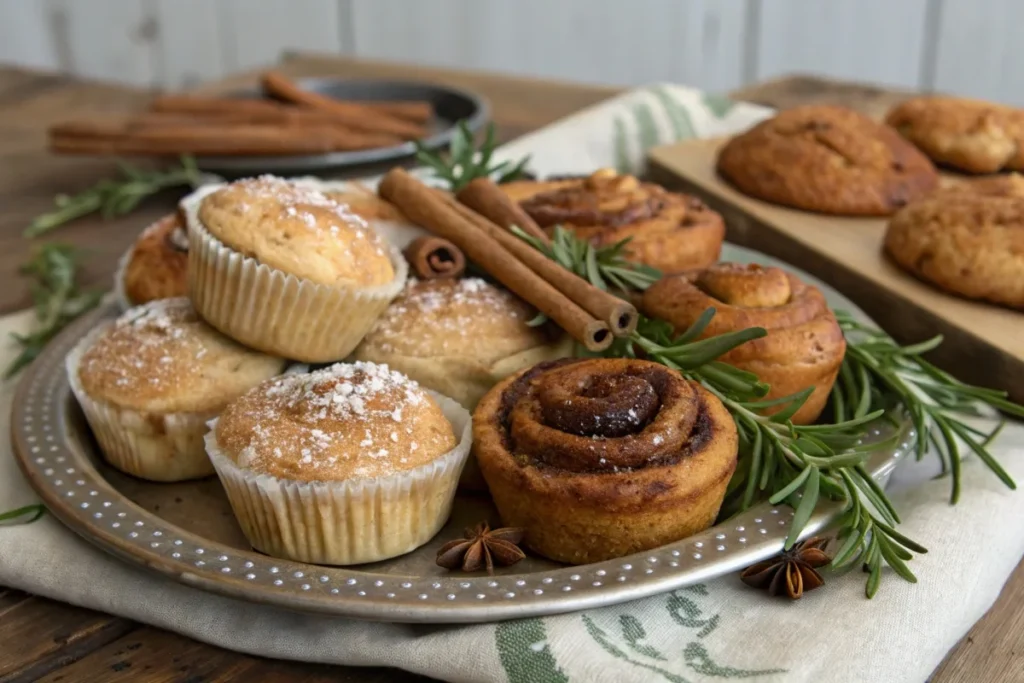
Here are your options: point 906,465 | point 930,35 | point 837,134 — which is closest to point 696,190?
point 837,134

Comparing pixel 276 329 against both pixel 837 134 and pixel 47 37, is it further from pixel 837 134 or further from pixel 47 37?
pixel 47 37

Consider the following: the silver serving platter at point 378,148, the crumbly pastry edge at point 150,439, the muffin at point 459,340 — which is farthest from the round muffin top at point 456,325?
the silver serving platter at point 378,148

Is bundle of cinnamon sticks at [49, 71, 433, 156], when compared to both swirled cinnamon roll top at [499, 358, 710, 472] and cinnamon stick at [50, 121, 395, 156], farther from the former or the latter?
swirled cinnamon roll top at [499, 358, 710, 472]

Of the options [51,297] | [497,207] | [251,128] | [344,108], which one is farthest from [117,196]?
[497,207]

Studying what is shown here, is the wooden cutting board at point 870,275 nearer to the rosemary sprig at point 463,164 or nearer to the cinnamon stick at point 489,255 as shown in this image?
the rosemary sprig at point 463,164

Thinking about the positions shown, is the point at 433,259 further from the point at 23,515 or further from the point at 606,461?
the point at 23,515

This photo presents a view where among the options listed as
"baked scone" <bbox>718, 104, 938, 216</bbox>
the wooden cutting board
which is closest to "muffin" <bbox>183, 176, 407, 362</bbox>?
the wooden cutting board

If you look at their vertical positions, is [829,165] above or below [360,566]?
above
